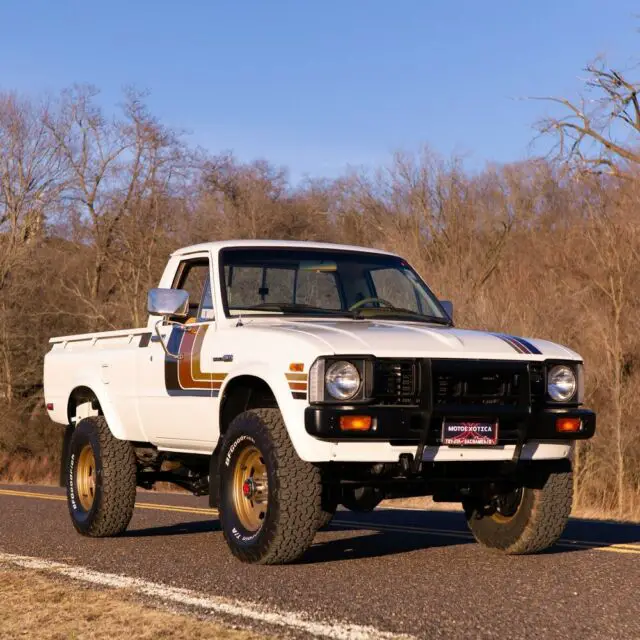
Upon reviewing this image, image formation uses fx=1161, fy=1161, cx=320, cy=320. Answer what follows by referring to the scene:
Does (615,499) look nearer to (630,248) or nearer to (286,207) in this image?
(630,248)

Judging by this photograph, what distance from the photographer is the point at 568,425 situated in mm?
7027

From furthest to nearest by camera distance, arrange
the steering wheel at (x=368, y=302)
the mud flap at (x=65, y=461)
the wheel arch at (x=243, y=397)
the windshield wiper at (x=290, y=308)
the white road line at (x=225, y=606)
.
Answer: the mud flap at (x=65, y=461)
the steering wheel at (x=368, y=302)
the windshield wiper at (x=290, y=308)
the wheel arch at (x=243, y=397)
the white road line at (x=225, y=606)

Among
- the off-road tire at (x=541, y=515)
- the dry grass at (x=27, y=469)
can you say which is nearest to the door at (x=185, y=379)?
the off-road tire at (x=541, y=515)

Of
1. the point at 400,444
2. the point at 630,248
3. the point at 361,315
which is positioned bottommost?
the point at 400,444

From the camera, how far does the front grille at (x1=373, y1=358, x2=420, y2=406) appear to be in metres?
6.51

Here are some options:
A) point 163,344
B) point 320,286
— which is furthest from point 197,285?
point 320,286

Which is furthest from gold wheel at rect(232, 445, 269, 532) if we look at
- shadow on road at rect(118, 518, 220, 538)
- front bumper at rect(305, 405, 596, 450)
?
shadow on road at rect(118, 518, 220, 538)

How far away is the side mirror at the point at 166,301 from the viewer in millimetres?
7957

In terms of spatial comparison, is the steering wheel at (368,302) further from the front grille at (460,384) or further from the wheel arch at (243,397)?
the front grille at (460,384)

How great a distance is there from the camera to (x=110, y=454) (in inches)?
354

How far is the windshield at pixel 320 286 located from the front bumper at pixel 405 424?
150 cm

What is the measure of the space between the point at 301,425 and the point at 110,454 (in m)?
2.92

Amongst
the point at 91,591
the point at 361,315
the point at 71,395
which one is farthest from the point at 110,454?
the point at 91,591

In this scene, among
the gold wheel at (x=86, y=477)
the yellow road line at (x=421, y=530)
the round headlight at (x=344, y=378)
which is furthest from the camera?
the gold wheel at (x=86, y=477)
